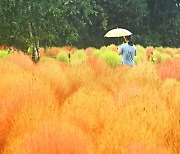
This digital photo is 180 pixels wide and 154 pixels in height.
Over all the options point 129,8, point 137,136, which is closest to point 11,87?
point 137,136

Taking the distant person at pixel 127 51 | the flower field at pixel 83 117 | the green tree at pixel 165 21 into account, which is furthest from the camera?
the green tree at pixel 165 21

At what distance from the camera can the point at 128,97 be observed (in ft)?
27.1

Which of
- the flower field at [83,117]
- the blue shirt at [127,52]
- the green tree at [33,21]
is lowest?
the flower field at [83,117]

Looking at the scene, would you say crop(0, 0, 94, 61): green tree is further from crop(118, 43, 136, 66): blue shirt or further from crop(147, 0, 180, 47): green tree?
crop(147, 0, 180, 47): green tree

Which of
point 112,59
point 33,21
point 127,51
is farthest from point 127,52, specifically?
point 112,59

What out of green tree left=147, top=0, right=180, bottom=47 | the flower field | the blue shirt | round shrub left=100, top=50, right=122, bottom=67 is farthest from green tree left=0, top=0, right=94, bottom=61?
green tree left=147, top=0, right=180, bottom=47

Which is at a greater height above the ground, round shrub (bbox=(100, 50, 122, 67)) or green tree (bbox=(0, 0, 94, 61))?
green tree (bbox=(0, 0, 94, 61))

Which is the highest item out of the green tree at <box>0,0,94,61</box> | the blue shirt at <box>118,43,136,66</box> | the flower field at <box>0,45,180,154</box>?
the green tree at <box>0,0,94,61</box>

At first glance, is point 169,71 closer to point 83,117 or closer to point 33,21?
point 33,21

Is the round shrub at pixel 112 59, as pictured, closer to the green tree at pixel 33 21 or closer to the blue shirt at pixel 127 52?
the green tree at pixel 33 21

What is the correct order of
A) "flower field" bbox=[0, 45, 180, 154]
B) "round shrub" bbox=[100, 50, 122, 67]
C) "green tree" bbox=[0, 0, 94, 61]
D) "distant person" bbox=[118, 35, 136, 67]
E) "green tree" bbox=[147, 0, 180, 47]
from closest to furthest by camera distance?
"flower field" bbox=[0, 45, 180, 154] → "distant person" bbox=[118, 35, 136, 67] → "green tree" bbox=[0, 0, 94, 61] → "round shrub" bbox=[100, 50, 122, 67] → "green tree" bbox=[147, 0, 180, 47]

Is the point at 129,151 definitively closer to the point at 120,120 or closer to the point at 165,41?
the point at 120,120

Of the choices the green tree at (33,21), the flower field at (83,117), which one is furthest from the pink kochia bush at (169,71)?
the green tree at (33,21)

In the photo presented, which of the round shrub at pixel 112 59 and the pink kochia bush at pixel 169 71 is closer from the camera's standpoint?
the pink kochia bush at pixel 169 71
